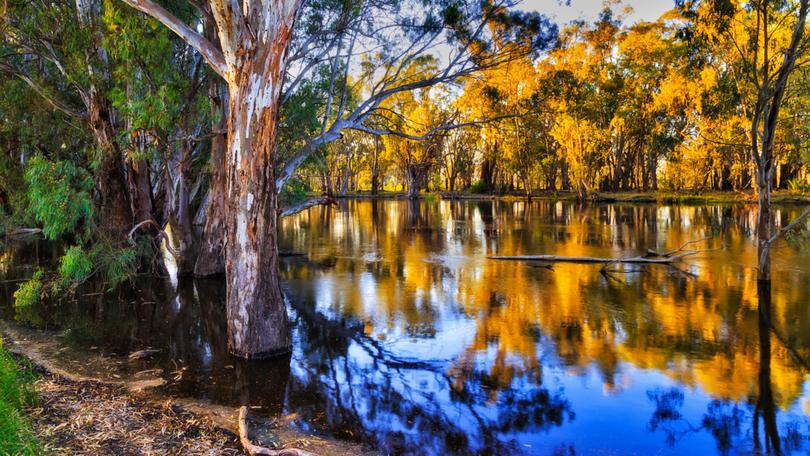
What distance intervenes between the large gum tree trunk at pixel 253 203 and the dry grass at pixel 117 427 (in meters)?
1.81

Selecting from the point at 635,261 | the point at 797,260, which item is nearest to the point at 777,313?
the point at 635,261

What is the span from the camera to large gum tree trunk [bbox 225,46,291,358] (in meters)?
7.12

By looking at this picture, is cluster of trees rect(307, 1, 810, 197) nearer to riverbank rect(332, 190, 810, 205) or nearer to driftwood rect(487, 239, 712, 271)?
riverbank rect(332, 190, 810, 205)

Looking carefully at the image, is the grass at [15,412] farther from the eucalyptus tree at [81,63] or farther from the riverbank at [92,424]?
the eucalyptus tree at [81,63]

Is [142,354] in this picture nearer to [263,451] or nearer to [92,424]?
[92,424]

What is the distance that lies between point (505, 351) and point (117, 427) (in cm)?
521

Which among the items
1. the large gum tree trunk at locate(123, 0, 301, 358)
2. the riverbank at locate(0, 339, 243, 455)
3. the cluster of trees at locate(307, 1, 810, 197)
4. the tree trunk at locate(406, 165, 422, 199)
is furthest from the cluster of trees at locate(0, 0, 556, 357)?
the tree trunk at locate(406, 165, 422, 199)

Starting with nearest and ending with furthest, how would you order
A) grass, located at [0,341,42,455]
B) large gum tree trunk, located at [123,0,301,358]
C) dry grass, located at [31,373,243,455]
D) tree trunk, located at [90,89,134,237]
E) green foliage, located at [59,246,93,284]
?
grass, located at [0,341,42,455], dry grass, located at [31,373,243,455], large gum tree trunk, located at [123,0,301,358], green foliage, located at [59,246,93,284], tree trunk, located at [90,89,134,237]

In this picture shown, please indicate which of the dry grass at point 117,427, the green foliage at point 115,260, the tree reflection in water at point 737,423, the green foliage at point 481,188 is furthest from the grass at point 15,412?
the green foliage at point 481,188

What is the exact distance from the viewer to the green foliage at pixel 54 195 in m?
9.92

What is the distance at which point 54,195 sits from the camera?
9.94 m

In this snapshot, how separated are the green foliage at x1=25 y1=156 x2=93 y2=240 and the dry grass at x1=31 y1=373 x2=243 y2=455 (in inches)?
199

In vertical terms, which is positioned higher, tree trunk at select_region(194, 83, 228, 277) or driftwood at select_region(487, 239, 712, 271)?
tree trunk at select_region(194, 83, 228, 277)

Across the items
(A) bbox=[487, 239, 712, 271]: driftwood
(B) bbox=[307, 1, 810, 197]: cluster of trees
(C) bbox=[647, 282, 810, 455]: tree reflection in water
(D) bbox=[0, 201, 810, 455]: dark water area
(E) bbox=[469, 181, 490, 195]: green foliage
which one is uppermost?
(B) bbox=[307, 1, 810, 197]: cluster of trees
